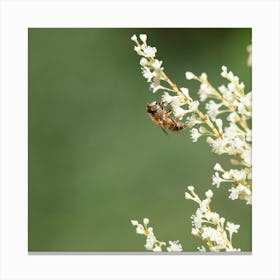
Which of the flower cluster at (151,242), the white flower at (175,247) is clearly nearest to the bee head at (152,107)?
the flower cluster at (151,242)

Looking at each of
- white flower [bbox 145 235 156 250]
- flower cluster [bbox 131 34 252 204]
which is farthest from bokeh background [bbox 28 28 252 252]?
flower cluster [bbox 131 34 252 204]

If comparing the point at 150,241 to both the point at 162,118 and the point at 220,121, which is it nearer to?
the point at 162,118

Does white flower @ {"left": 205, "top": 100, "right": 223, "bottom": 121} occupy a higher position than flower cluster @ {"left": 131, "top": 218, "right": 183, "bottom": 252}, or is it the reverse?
white flower @ {"left": 205, "top": 100, "right": 223, "bottom": 121}

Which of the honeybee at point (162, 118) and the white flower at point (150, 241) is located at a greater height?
the honeybee at point (162, 118)

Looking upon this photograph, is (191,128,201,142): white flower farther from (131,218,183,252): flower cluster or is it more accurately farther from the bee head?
(131,218,183,252): flower cluster

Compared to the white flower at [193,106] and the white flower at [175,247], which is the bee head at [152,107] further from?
the white flower at [175,247]

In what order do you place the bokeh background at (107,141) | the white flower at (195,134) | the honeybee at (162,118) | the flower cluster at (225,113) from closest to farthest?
the flower cluster at (225,113), the white flower at (195,134), the honeybee at (162,118), the bokeh background at (107,141)
